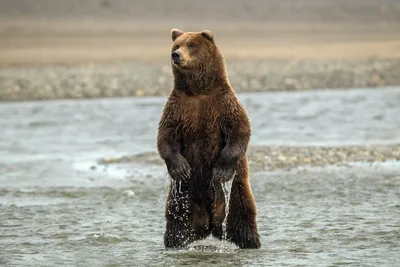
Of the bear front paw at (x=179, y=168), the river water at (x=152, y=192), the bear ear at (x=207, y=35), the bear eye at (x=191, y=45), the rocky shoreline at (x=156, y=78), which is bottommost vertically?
the river water at (x=152, y=192)

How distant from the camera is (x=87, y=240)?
287 inches

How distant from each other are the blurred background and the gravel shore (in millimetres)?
6885

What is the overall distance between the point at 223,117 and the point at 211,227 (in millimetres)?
783

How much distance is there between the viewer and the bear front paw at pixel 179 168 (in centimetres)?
654

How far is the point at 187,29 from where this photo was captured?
25.7 metres

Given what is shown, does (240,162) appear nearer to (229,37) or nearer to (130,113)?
(130,113)

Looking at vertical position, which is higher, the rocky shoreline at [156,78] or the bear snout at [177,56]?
the bear snout at [177,56]

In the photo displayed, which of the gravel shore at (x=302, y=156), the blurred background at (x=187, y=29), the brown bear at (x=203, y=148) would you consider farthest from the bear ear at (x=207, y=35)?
the blurred background at (x=187, y=29)

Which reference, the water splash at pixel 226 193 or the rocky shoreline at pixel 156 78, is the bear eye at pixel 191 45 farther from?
the rocky shoreline at pixel 156 78

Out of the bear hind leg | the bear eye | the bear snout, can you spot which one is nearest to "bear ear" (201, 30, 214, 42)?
the bear eye

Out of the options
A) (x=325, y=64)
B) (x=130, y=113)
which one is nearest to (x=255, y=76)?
(x=325, y=64)

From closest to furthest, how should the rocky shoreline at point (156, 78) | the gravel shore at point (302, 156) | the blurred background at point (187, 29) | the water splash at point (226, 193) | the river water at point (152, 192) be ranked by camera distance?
the water splash at point (226, 193), the river water at point (152, 192), the gravel shore at point (302, 156), the rocky shoreline at point (156, 78), the blurred background at point (187, 29)

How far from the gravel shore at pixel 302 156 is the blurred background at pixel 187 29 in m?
6.88

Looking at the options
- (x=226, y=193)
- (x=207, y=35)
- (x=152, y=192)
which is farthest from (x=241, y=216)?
(x=152, y=192)
